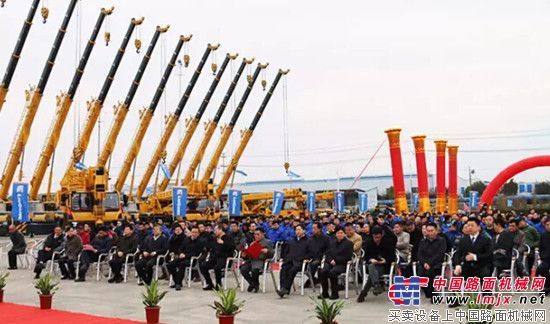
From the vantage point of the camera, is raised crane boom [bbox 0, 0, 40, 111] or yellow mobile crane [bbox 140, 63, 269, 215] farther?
yellow mobile crane [bbox 140, 63, 269, 215]

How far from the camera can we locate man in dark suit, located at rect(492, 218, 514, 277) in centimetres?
1002

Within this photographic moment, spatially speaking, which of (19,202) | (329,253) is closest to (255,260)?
(329,253)

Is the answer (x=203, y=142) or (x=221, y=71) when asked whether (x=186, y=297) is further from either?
(x=221, y=71)

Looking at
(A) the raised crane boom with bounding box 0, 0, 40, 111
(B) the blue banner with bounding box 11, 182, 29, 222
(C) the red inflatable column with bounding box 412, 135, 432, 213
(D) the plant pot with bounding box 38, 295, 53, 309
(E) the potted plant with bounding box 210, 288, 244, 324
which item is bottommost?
(D) the plant pot with bounding box 38, 295, 53, 309

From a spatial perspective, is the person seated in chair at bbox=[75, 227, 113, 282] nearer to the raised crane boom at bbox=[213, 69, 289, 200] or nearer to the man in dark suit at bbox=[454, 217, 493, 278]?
the man in dark suit at bbox=[454, 217, 493, 278]

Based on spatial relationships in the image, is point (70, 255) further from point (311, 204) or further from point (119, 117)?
point (119, 117)

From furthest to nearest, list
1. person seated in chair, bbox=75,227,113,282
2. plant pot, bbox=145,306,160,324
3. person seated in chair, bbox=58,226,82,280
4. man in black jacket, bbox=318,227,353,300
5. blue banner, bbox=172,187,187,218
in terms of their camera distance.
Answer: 1. blue banner, bbox=172,187,187,218
2. person seated in chair, bbox=58,226,82,280
3. person seated in chair, bbox=75,227,113,282
4. man in black jacket, bbox=318,227,353,300
5. plant pot, bbox=145,306,160,324

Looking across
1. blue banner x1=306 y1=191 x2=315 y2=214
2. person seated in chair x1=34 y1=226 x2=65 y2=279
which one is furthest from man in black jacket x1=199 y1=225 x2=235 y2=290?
blue banner x1=306 y1=191 x2=315 y2=214

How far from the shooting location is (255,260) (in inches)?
439

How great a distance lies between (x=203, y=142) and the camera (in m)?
40.6

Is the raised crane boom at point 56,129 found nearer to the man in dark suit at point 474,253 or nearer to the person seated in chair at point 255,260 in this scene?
the person seated in chair at point 255,260

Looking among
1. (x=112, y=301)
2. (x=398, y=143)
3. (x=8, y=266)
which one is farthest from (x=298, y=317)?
(x=398, y=143)

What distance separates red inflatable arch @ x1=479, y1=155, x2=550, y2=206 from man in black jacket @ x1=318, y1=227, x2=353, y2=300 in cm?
2787

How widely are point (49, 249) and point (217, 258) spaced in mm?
4949
